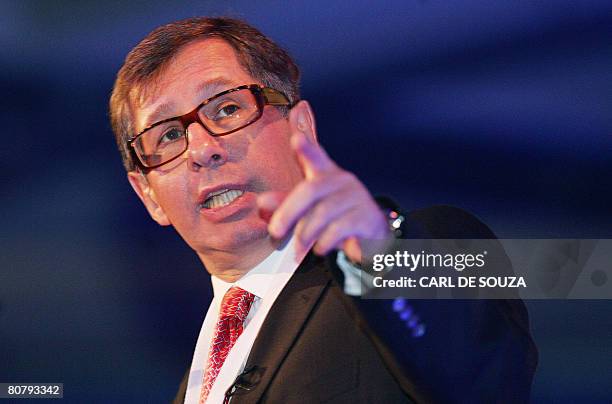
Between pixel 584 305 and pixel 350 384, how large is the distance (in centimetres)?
71

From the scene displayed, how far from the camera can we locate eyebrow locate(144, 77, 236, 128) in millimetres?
1804

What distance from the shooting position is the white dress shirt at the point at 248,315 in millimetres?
1660

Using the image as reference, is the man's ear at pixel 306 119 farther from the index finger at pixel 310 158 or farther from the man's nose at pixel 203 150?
the index finger at pixel 310 158

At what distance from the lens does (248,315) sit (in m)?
1.78

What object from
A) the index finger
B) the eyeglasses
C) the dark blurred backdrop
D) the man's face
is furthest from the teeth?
the index finger

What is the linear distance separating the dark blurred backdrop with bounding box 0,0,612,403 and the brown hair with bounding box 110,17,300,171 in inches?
3.9

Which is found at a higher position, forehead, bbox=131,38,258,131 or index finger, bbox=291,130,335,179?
forehead, bbox=131,38,258,131

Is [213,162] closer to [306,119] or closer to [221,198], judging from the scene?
[221,198]

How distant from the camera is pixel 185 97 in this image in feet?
5.94

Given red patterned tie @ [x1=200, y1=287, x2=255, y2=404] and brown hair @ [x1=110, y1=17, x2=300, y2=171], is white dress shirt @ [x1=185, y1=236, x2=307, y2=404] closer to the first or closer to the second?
red patterned tie @ [x1=200, y1=287, x2=255, y2=404]

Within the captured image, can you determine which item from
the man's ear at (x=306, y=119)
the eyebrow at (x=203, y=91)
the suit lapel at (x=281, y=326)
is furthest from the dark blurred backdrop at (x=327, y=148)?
the suit lapel at (x=281, y=326)

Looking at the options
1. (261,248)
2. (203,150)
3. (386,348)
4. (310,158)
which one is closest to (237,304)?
(261,248)

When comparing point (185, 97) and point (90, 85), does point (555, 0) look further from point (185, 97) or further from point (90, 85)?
point (90, 85)

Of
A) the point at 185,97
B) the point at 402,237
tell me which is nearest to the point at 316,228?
the point at 402,237
